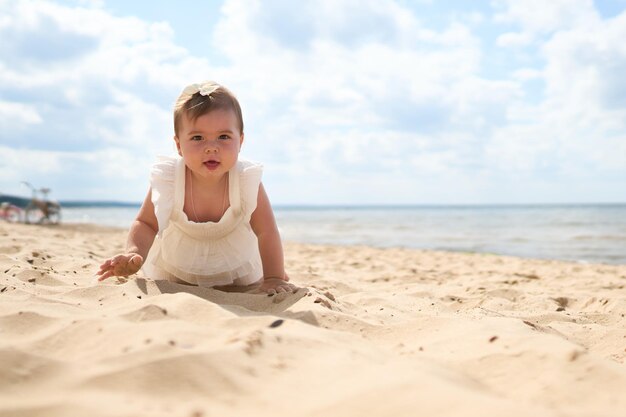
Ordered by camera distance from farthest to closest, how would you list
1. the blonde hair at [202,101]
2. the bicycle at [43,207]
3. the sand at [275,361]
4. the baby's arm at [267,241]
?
the bicycle at [43,207] → the baby's arm at [267,241] → the blonde hair at [202,101] → the sand at [275,361]

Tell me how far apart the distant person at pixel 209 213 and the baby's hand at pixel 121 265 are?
0.16m

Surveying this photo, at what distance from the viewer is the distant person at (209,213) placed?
2775 mm

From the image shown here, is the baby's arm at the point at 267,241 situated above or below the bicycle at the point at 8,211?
above

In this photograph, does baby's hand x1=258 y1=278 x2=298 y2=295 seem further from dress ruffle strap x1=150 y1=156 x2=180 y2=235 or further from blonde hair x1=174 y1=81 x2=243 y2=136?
blonde hair x1=174 y1=81 x2=243 y2=136

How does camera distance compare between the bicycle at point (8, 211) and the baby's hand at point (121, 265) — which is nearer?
the baby's hand at point (121, 265)

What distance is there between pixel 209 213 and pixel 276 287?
0.62 m

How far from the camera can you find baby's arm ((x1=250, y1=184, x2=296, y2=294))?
9.88 feet

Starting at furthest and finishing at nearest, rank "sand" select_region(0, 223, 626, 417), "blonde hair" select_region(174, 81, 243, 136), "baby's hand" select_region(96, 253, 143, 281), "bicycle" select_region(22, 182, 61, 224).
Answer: "bicycle" select_region(22, 182, 61, 224) → "blonde hair" select_region(174, 81, 243, 136) → "baby's hand" select_region(96, 253, 143, 281) → "sand" select_region(0, 223, 626, 417)

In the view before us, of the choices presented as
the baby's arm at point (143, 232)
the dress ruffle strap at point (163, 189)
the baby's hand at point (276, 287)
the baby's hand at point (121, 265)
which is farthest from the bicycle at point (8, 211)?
the baby's hand at point (276, 287)

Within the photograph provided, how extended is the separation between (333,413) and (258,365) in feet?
1.07

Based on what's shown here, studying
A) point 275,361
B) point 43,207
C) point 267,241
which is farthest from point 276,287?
point 43,207

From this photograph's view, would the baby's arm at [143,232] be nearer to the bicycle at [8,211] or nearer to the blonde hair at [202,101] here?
the blonde hair at [202,101]

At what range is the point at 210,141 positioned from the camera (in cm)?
276

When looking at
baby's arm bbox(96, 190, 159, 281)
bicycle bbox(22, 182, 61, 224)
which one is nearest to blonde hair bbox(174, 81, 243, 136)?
baby's arm bbox(96, 190, 159, 281)
